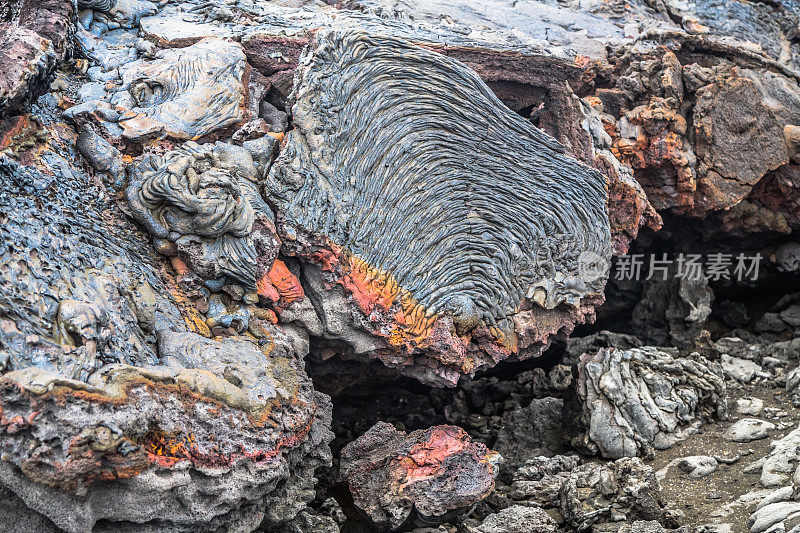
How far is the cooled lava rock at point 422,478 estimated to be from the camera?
4277 millimetres

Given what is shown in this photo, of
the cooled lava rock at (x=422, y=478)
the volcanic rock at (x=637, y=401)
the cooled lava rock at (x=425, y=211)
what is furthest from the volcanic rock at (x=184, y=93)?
the volcanic rock at (x=637, y=401)

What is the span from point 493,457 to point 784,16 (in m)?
5.82

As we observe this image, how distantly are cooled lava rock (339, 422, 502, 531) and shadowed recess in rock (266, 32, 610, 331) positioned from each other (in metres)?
0.82

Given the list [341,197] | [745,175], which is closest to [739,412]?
[745,175]

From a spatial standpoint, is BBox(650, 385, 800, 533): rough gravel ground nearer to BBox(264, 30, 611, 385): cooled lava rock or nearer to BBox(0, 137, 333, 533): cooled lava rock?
BBox(264, 30, 611, 385): cooled lava rock

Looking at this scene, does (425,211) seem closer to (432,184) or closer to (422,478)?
(432,184)

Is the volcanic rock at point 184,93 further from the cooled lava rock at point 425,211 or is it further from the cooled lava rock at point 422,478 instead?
the cooled lava rock at point 422,478

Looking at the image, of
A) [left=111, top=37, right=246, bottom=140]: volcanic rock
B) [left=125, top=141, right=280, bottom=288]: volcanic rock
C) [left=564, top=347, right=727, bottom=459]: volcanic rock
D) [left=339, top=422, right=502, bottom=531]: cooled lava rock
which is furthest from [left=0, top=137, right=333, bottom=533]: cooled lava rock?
[left=564, top=347, right=727, bottom=459]: volcanic rock

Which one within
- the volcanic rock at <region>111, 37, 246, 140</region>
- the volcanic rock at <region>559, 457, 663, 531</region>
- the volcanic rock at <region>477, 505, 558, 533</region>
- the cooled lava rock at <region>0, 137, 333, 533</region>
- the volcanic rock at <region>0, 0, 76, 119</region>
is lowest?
the volcanic rock at <region>477, 505, 558, 533</region>

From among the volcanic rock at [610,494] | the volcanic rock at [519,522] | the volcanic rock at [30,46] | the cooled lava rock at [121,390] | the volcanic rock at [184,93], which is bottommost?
the volcanic rock at [519,522]

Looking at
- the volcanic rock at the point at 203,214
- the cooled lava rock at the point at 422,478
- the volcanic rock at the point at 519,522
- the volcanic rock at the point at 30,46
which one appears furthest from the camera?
the volcanic rock at the point at 519,522

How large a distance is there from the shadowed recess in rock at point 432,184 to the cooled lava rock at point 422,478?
823 millimetres

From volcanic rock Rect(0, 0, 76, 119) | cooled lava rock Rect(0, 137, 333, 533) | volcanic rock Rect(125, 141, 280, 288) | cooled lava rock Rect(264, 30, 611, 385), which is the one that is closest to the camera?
cooled lava rock Rect(0, 137, 333, 533)

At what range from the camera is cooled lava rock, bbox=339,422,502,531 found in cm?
428
